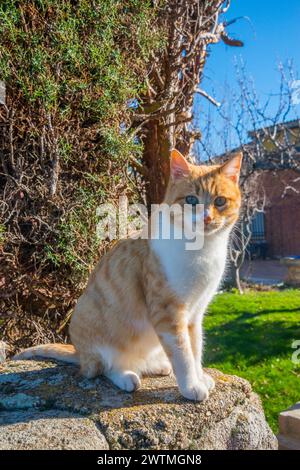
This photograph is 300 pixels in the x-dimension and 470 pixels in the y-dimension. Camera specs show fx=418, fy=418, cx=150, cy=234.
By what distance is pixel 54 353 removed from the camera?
2.29 meters

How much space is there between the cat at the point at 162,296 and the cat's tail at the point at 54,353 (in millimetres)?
142

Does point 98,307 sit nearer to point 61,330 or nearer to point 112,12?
point 61,330

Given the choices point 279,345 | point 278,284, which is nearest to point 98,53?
point 279,345

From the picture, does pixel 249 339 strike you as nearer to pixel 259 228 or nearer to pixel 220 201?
pixel 220 201

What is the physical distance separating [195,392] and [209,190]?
870mm

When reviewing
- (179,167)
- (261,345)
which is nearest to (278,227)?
(261,345)

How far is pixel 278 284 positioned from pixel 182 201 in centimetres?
1064

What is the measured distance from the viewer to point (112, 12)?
2594 millimetres

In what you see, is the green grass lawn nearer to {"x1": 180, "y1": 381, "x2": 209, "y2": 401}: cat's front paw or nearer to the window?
{"x1": 180, "y1": 381, "x2": 209, "y2": 401}: cat's front paw

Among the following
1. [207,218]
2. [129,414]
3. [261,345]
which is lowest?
[261,345]

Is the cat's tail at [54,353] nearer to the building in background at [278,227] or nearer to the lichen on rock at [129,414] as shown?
the lichen on rock at [129,414]

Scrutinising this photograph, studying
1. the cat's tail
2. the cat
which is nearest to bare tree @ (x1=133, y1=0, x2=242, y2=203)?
the cat

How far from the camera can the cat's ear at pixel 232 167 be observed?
78.5 inches

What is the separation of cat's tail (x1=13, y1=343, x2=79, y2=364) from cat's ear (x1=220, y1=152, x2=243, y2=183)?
3.99ft
